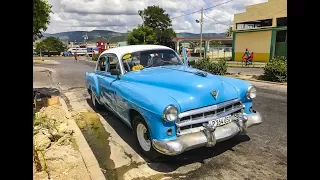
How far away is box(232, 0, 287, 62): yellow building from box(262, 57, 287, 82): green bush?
426 inches

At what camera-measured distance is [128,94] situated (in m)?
4.02

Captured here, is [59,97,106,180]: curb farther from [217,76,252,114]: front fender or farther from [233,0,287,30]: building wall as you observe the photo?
[233,0,287,30]: building wall

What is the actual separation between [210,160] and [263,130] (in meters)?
1.72

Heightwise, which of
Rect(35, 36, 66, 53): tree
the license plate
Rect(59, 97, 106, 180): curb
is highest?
Rect(35, 36, 66, 53): tree

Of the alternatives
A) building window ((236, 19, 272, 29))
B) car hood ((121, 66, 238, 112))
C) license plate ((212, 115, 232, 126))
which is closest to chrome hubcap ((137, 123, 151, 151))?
car hood ((121, 66, 238, 112))

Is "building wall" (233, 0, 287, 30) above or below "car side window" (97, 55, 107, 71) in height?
above

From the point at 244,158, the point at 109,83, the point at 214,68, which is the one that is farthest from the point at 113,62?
the point at 214,68

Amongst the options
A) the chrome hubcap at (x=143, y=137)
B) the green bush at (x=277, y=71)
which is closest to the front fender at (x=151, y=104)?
the chrome hubcap at (x=143, y=137)

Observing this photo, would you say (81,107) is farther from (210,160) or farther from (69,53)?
(69,53)

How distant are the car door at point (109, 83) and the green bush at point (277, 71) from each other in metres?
7.88

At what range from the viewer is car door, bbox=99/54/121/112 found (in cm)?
496

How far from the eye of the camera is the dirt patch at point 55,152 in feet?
11.0

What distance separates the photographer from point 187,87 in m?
3.61
